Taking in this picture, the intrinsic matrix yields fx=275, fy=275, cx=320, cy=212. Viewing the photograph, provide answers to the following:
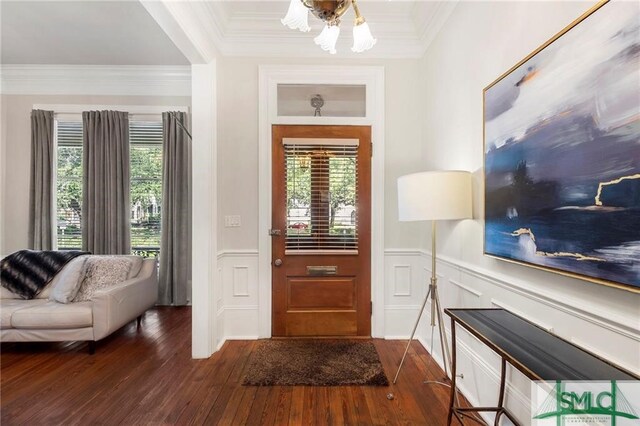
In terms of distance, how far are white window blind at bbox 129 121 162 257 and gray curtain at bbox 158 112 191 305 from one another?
27 cm

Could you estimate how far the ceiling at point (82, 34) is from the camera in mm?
2502

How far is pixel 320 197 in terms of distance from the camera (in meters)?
2.77

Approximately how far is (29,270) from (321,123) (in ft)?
10.6

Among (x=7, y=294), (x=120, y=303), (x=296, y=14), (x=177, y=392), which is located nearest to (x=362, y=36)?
(x=296, y=14)

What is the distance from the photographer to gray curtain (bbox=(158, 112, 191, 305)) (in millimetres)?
3582

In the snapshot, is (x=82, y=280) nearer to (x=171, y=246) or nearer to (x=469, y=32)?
(x=171, y=246)

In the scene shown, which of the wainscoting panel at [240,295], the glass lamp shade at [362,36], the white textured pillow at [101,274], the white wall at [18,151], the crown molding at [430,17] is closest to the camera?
the glass lamp shade at [362,36]

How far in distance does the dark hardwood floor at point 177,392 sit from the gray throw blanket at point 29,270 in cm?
54

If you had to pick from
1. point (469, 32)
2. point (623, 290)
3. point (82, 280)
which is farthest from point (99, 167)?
point (623, 290)

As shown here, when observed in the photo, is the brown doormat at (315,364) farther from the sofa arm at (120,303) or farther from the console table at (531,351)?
the sofa arm at (120,303)

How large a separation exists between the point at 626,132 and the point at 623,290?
542 millimetres

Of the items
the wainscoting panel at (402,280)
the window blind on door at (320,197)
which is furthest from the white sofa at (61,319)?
the wainscoting panel at (402,280)

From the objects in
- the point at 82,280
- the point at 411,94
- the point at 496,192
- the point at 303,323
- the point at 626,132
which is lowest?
the point at 303,323

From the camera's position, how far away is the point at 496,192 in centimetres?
159
